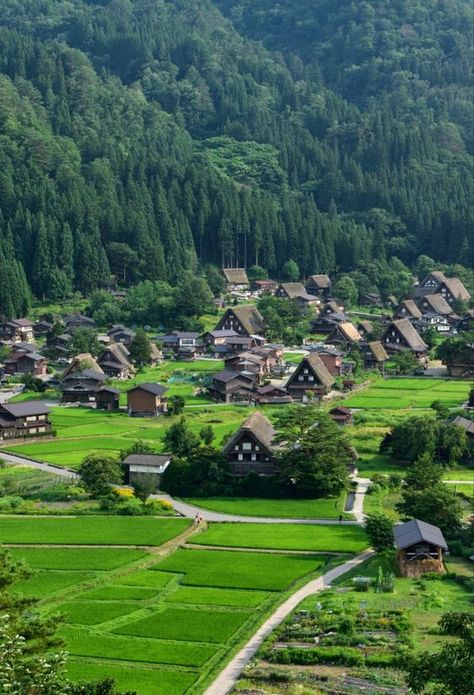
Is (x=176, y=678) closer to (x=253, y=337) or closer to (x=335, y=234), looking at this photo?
(x=253, y=337)

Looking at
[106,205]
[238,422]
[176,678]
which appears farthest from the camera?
[106,205]

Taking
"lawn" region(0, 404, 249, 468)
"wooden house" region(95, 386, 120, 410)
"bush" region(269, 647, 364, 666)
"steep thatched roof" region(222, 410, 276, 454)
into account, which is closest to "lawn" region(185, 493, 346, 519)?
"steep thatched roof" region(222, 410, 276, 454)

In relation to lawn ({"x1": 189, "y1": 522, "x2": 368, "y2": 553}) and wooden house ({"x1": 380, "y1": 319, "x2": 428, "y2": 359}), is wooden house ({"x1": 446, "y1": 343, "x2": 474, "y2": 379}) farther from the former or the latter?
lawn ({"x1": 189, "y1": 522, "x2": 368, "y2": 553})

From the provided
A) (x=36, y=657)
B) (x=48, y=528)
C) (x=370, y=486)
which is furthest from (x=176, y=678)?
(x=370, y=486)

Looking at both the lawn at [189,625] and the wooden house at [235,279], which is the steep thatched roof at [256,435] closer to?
the lawn at [189,625]

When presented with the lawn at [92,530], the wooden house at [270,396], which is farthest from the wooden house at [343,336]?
the lawn at [92,530]

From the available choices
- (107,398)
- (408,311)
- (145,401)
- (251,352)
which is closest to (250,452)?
(145,401)

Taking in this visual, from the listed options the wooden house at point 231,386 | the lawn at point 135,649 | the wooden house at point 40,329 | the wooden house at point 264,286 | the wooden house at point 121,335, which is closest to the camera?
the lawn at point 135,649
